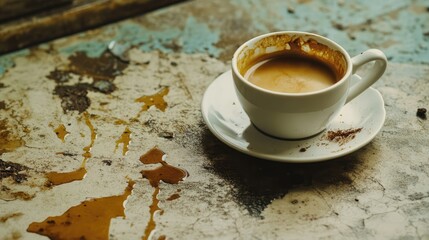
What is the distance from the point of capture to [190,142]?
1.31 meters

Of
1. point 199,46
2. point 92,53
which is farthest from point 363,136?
point 92,53

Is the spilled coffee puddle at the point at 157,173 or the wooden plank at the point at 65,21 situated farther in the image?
the wooden plank at the point at 65,21

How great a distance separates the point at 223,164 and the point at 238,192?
11 cm

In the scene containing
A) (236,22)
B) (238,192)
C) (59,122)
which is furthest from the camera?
(236,22)

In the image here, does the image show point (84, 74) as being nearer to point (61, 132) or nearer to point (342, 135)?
point (61, 132)

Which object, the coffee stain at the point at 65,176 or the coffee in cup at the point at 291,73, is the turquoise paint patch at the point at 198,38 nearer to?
the coffee in cup at the point at 291,73

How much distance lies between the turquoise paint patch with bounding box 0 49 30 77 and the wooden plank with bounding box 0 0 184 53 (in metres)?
0.03

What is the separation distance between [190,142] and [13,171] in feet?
1.51

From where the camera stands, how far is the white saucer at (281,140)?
3.78 feet

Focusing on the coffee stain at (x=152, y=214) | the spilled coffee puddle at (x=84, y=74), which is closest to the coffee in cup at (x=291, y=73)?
the coffee stain at (x=152, y=214)

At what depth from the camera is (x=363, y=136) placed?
119cm

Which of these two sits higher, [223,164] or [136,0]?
[136,0]

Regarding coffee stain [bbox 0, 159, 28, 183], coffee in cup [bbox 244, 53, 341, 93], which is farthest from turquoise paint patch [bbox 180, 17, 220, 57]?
coffee stain [bbox 0, 159, 28, 183]

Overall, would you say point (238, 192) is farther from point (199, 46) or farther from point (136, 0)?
point (136, 0)
